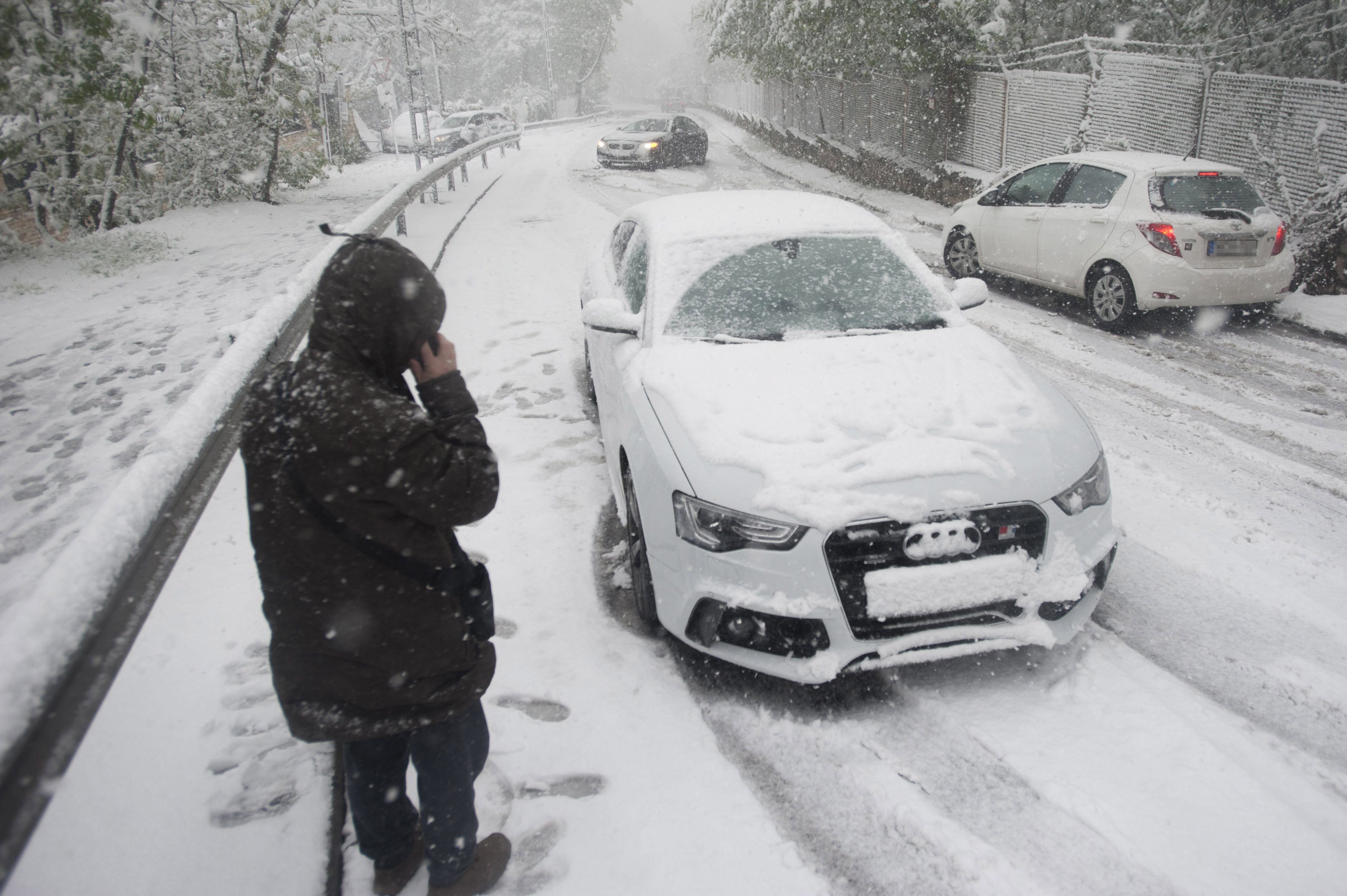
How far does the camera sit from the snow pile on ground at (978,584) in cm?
264

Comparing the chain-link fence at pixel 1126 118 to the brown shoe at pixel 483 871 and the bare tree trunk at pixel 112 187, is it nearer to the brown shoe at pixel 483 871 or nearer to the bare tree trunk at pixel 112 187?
the brown shoe at pixel 483 871

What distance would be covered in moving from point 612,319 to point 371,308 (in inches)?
90.8

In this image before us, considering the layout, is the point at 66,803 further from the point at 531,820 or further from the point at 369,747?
the point at 531,820

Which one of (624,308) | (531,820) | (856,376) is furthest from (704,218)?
(531,820)

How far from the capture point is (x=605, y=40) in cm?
6769

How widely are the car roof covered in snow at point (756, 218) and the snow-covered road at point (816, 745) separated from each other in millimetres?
1484

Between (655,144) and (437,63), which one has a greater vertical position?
(437,63)

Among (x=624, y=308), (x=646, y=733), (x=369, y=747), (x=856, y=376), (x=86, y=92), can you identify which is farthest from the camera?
(x=86, y=92)

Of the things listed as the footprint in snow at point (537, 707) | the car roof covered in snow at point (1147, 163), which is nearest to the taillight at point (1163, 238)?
the car roof covered in snow at point (1147, 163)

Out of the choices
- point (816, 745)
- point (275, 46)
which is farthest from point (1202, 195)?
point (275, 46)

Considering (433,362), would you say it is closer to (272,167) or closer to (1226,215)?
(1226,215)

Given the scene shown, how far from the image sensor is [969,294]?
14.0 feet

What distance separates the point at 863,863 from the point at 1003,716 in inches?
32.7

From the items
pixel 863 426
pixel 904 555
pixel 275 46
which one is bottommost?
pixel 904 555
